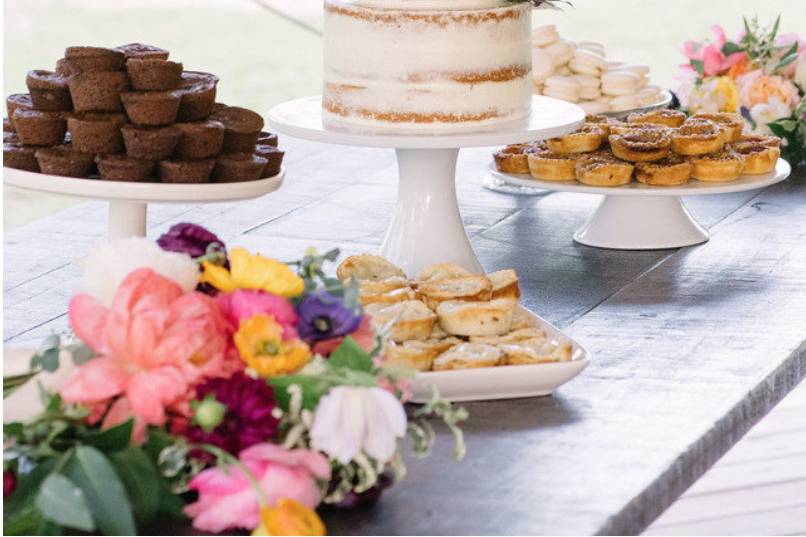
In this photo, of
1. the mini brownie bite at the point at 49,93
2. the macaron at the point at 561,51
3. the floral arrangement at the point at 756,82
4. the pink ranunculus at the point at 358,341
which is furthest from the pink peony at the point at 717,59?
the pink ranunculus at the point at 358,341

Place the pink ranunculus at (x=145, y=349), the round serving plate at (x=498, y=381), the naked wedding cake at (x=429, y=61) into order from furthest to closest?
the naked wedding cake at (x=429, y=61) < the round serving plate at (x=498, y=381) < the pink ranunculus at (x=145, y=349)

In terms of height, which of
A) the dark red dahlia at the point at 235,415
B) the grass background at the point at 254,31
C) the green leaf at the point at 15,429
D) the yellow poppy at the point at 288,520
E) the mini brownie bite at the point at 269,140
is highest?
the mini brownie bite at the point at 269,140

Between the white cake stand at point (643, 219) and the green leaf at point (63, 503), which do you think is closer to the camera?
the green leaf at point (63, 503)

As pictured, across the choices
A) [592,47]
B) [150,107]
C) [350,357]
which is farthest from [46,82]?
[592,47]

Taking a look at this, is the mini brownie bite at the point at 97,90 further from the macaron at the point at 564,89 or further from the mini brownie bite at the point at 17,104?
the macaron at the point at 564,89

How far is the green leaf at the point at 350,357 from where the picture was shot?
1037 mm

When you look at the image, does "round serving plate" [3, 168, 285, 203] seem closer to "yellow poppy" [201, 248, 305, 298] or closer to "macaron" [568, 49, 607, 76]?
"yellow poppy" [201, 248, 305, 298]

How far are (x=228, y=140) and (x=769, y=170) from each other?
867mm

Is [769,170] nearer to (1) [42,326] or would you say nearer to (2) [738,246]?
(2) [738,246]

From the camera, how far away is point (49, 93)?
1.42 meters

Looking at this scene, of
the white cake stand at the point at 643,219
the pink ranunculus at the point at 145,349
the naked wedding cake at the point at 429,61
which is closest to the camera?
the pink ranunculus at the point at 145,349

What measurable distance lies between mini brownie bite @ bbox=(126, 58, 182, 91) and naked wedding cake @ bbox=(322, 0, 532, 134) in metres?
0.32

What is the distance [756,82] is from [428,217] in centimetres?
94

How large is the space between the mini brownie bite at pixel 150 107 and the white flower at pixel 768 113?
4.24 ft
